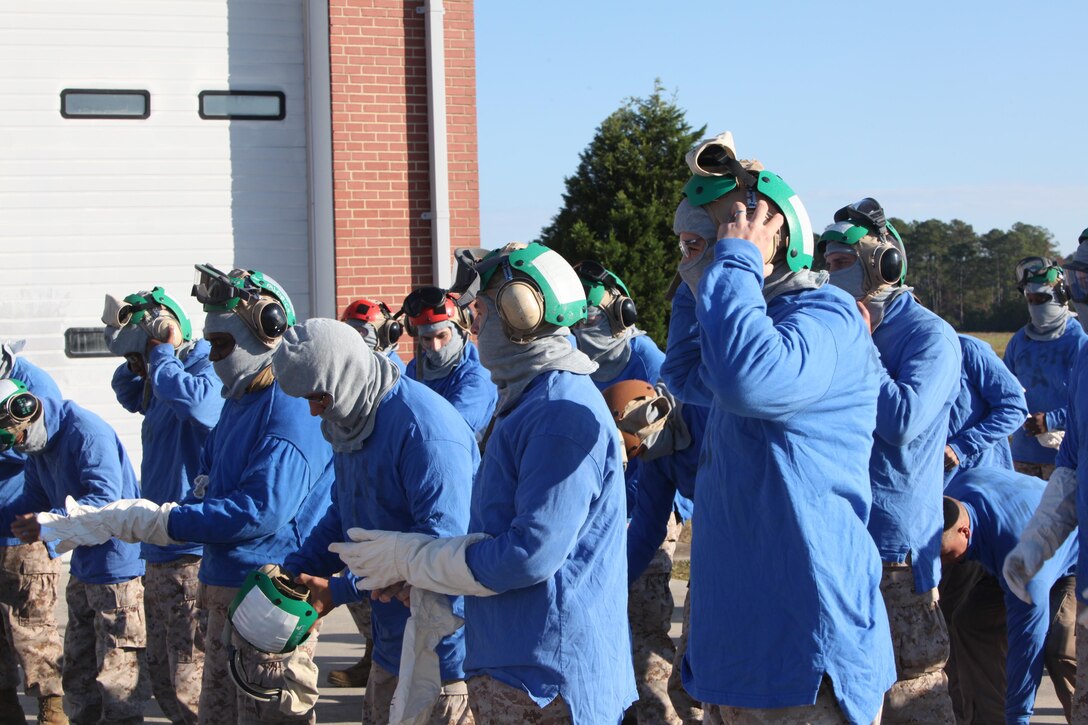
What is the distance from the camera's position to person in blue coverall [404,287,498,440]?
7.95 metres

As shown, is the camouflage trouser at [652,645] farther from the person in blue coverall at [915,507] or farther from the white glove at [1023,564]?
the white glove at [1023,564]

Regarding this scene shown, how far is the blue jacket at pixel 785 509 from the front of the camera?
9.45 ft

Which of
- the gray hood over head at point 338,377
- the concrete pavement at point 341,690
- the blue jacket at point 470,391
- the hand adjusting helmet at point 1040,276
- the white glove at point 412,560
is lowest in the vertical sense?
the concrete pavement at point 341,690

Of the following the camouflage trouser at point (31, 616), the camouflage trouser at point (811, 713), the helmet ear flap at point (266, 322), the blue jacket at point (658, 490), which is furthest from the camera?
the camouflage trouser at point (31, 616)

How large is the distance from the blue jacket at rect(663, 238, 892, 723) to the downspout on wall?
8196mm

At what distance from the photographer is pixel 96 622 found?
6555 mm

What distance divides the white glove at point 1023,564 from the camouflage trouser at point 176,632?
3310mm

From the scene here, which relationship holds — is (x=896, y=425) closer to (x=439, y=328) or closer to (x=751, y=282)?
(x=751, y=282)

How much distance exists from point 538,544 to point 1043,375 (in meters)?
7.27

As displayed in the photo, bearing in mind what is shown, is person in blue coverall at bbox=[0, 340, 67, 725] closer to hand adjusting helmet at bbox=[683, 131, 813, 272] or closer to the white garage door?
the white garage door

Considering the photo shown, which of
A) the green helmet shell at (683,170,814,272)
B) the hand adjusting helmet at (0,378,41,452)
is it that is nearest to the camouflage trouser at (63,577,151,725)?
the hand adjusting helmet at (0,378,41,452)

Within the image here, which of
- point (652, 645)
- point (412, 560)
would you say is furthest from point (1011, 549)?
point (412, 560)

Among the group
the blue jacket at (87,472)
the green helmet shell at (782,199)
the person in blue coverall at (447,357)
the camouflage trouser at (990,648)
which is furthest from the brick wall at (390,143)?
the green helmet shell at (782,199)

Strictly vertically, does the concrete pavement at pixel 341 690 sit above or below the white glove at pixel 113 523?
below
